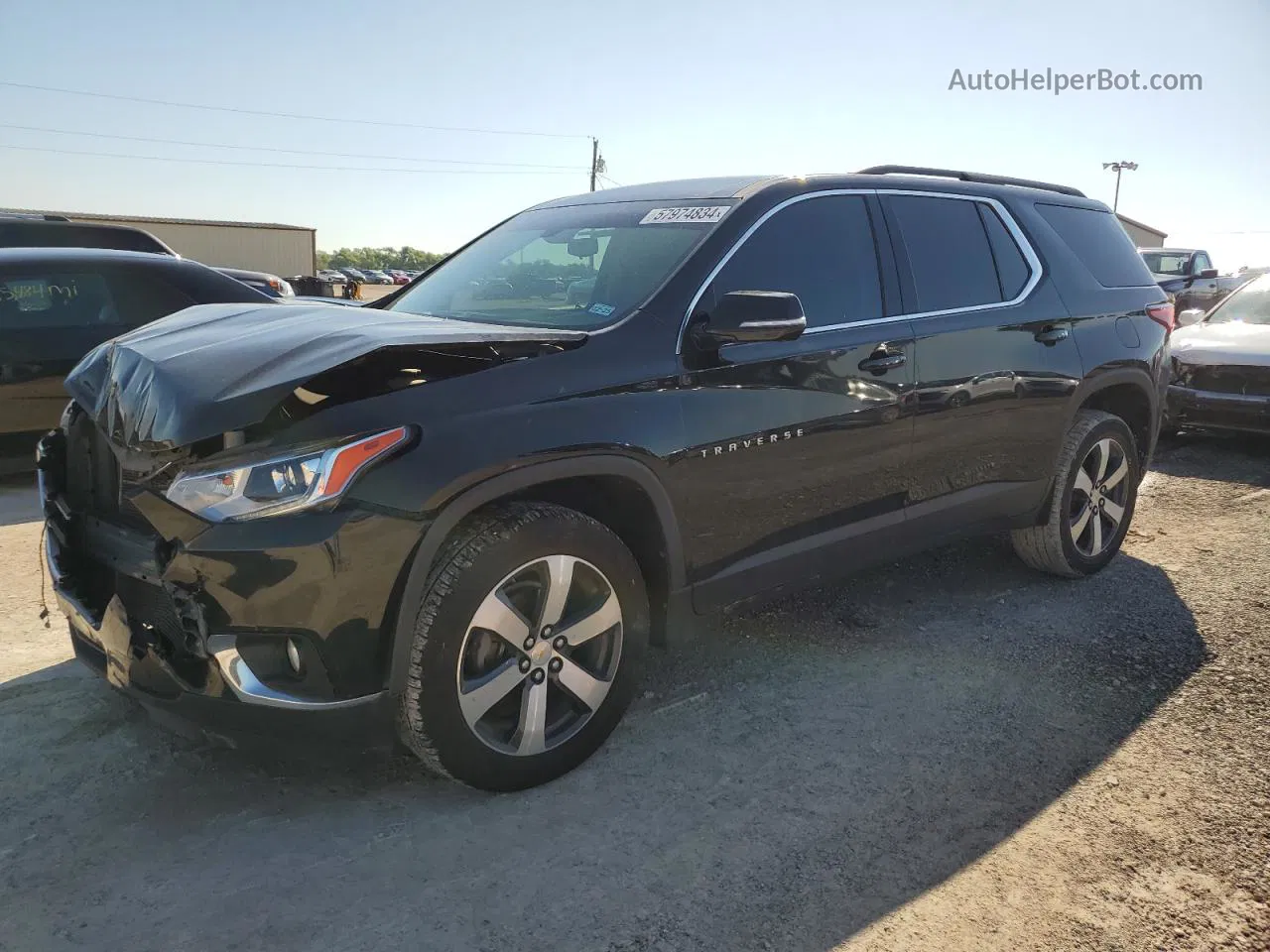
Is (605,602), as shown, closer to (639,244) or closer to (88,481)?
(639,244)

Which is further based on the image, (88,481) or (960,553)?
(960,553)

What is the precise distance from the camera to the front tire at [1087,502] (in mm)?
4512

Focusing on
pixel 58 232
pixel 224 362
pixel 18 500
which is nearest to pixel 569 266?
pixel 224 362

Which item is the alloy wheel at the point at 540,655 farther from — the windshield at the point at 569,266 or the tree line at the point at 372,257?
the tree line at the point at 372,257

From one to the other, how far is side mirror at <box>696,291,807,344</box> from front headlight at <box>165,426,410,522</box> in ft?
3.92

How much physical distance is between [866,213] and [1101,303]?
1.65 meters

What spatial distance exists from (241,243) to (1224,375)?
4090cm

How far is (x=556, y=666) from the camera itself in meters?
2.77

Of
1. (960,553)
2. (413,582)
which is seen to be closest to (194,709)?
(413,582)

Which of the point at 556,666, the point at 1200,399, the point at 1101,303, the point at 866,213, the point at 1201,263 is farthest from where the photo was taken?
the point at 1201,263

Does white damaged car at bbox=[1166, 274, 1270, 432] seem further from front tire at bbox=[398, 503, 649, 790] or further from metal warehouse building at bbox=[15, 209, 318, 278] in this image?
metal warehouse building at bbox=[15, 209, 318, 278]

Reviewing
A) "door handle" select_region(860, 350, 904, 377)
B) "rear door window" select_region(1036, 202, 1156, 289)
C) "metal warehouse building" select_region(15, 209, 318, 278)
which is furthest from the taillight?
"metal warehouse building" select_region(15, 209, 318, 278)

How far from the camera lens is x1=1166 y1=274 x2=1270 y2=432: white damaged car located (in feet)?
24.5

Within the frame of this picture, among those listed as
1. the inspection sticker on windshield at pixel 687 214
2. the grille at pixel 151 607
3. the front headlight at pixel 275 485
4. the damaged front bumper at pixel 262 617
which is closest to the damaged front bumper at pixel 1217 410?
the inspection sticker on windshield at pixel 687 214
